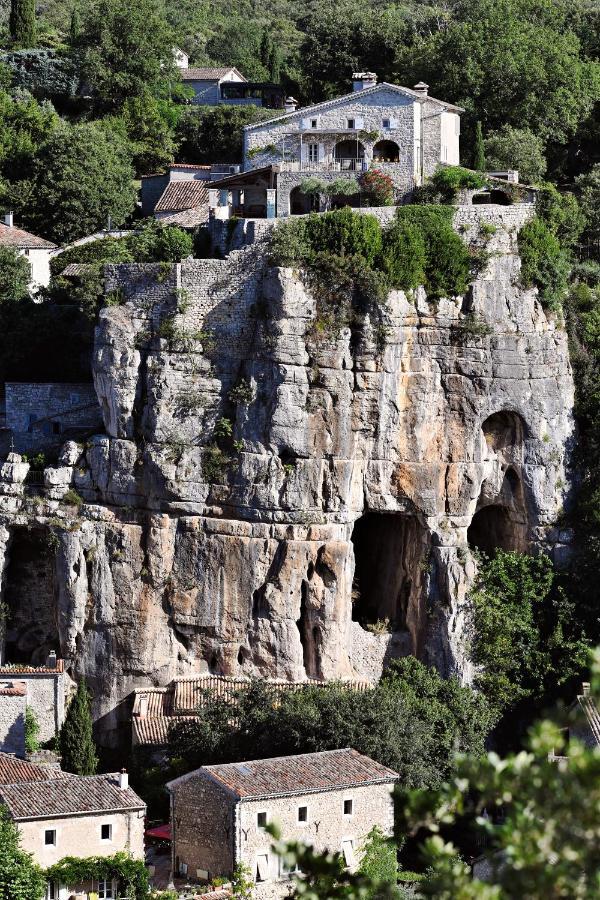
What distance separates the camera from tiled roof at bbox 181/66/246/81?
7506cm

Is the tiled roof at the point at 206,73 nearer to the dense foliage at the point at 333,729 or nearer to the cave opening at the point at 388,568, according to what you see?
the cave opening at the point at 388,568

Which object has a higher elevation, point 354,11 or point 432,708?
point 354,11

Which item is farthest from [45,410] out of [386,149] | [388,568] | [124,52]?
[124,52]

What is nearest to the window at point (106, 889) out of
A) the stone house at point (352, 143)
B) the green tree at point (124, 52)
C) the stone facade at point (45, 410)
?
the stone facade at point (45, 410)

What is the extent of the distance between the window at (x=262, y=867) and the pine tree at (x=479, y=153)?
2274cm

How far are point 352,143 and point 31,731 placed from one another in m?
17.2

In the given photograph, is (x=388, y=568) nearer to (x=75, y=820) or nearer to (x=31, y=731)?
(x=31, y=731)

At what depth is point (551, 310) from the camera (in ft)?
167

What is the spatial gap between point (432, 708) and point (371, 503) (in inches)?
203

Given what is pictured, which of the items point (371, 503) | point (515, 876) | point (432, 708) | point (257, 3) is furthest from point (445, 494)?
point (257, 3)

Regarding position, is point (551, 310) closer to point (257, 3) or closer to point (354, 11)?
point (354, 11)

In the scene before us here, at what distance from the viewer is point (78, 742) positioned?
156ft

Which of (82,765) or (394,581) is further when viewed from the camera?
(394,581)

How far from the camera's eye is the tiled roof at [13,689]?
1860 inches
